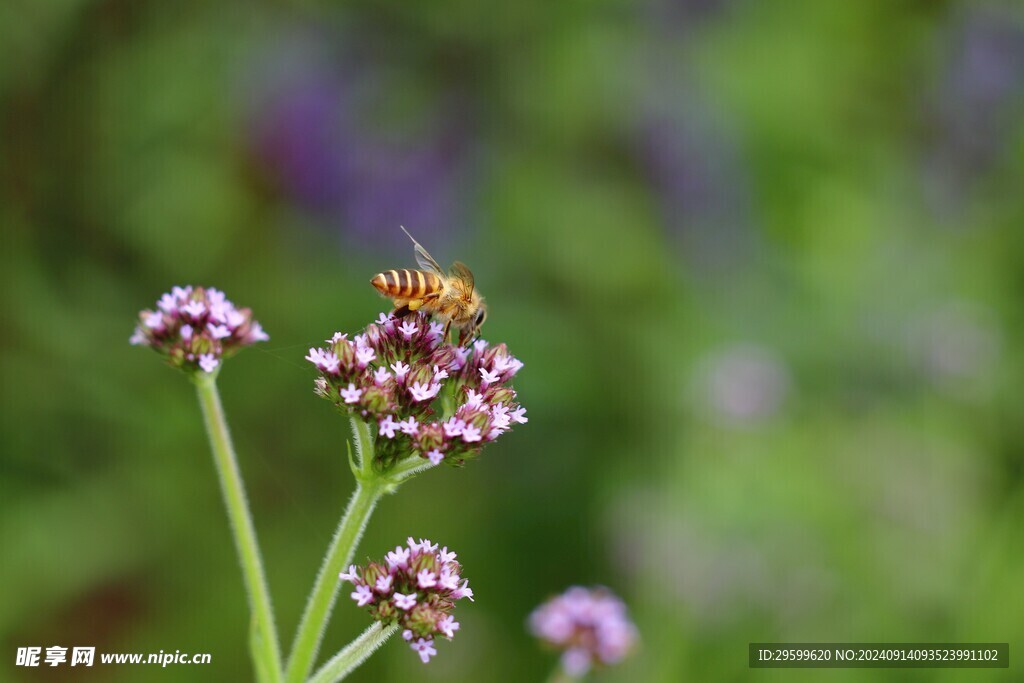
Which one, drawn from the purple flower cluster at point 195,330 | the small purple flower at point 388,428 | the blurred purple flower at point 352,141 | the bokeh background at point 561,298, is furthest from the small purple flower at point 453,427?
the blurred purple flower at point 352,141

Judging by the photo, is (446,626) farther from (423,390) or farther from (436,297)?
(436,297)

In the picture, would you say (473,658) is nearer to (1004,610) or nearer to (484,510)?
(484,510)

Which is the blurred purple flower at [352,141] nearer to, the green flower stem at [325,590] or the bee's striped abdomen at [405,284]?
the bee's striped abdomen at [405,284]

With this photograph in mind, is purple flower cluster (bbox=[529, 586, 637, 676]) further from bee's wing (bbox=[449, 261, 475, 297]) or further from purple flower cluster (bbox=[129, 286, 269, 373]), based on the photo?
purple flower cluster (bbox=[129, 286, 269, 373])

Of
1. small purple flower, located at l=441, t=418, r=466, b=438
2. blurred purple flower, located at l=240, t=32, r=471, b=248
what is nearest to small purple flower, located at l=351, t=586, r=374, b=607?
small purple flower, located at l=441, t=418, r=466, b=438

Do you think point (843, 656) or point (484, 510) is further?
point (484, 510)

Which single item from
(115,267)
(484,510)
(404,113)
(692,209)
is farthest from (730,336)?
(115,267)

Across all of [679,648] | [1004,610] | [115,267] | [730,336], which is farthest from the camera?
[730,336]
